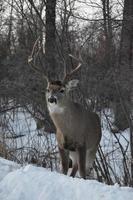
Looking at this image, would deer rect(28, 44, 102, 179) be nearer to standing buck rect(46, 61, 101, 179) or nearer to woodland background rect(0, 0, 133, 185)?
standing buck rect(46, 61, 101, 179)

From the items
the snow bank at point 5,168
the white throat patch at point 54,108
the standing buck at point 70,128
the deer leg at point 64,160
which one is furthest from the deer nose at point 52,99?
the snow bank at point 5,168

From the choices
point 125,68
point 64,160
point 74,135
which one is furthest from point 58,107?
point 125,68

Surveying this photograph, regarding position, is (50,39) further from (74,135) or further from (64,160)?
(64,160)

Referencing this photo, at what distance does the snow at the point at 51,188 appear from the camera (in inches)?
189

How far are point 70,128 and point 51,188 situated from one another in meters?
2.76

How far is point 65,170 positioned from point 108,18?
113 inches

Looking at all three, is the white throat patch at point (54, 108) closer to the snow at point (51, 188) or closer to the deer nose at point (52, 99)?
the deer nose at point (52, 99)

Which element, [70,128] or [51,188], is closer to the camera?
[51,188]

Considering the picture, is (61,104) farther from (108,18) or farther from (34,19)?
(34,19)

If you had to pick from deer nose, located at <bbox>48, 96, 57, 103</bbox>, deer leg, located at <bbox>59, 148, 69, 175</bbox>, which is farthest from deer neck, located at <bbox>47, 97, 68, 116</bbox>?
deer leg, located at <bbox>59, 148, 69, 175</bbox>

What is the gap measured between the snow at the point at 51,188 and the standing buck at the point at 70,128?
200 cm

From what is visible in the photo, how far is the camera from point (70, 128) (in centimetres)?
786

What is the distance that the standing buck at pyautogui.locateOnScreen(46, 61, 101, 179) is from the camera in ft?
25.4

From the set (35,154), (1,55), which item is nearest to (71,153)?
(35,154)
